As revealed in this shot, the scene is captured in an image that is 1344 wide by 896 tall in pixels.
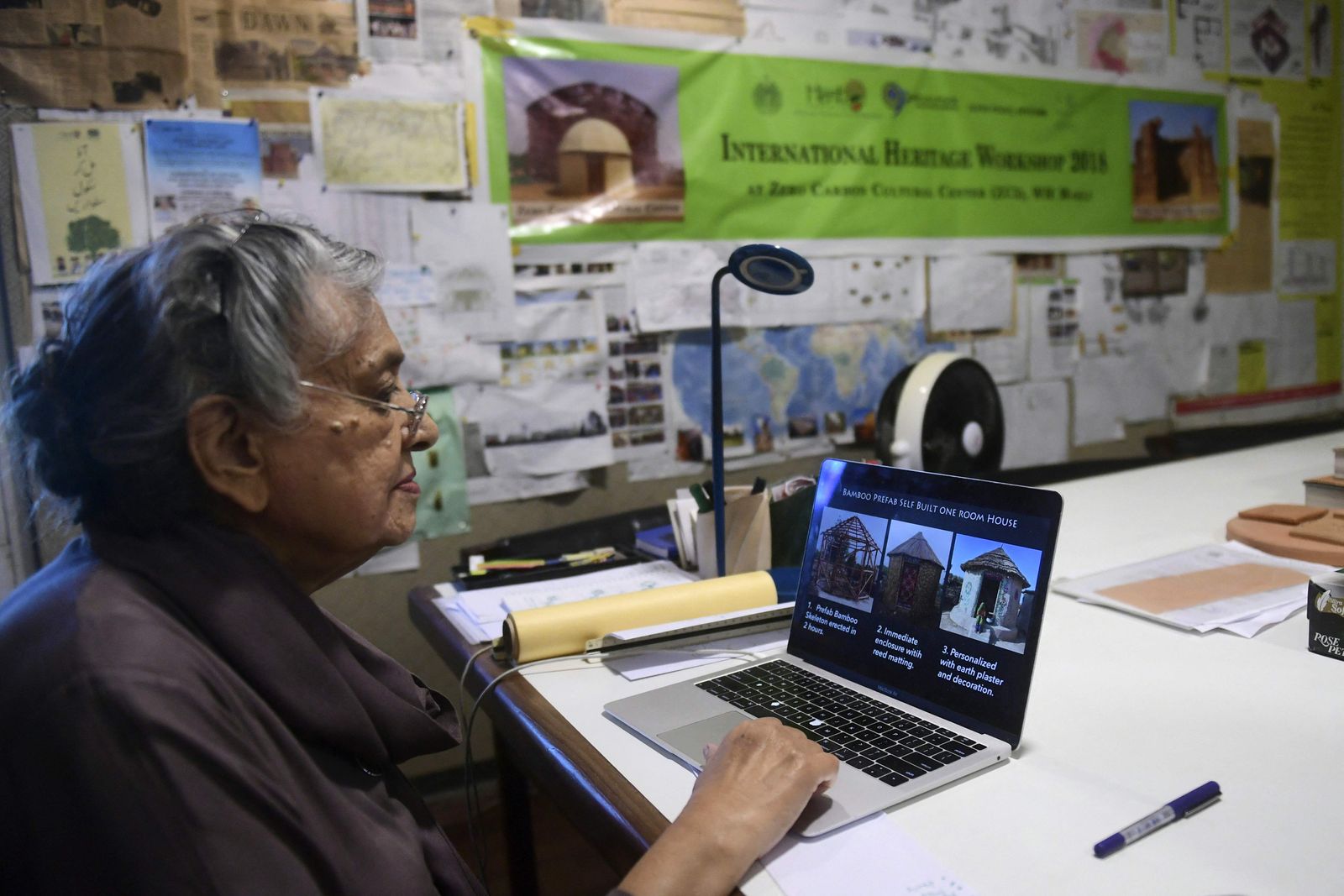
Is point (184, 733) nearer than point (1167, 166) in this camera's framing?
Yes

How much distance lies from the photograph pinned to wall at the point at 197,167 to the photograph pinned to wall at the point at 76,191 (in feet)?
0.10

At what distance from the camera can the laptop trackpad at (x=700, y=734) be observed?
939 millimetres

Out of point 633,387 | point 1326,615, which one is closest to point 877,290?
point 633,387

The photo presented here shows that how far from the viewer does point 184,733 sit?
66cm

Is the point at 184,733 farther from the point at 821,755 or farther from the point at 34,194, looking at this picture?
the point at 34,194

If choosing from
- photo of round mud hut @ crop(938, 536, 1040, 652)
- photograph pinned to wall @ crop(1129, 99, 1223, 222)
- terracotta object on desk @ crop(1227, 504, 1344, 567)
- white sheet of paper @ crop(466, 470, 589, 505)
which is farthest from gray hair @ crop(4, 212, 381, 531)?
photograph pinned to wall @ crop(1129, 99, 1223, 222)

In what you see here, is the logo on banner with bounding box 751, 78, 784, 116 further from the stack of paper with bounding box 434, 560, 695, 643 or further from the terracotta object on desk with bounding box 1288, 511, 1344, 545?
the terracotta object on desk with bounding box 1288, 511, 1344, 545

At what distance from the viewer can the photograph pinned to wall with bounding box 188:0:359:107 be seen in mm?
1997

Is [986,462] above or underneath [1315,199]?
underneath

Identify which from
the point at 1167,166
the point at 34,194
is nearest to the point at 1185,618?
the point at 34,194

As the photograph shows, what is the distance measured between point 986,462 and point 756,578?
993 mm

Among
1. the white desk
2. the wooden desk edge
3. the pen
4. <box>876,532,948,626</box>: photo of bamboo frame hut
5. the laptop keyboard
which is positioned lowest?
the wooden desk edge

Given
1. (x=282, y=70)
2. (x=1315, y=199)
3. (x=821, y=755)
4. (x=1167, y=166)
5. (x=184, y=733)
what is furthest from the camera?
(x=1315, y=199)

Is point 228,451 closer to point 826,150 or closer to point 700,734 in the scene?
point 700,734
